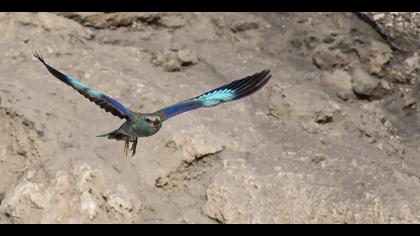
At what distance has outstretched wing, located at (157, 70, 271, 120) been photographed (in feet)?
15.6

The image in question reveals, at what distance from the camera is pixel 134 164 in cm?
551

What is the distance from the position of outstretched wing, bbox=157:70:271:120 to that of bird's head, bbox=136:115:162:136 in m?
0.14

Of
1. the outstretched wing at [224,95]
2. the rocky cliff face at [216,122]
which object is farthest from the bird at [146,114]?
the rocky cliff face at [216,122]

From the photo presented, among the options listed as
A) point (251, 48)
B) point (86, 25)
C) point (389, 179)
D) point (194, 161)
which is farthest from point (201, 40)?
point (389, 179)

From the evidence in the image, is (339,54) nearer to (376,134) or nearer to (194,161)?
(376,134)

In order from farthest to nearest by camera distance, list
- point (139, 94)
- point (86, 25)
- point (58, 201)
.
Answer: point (86, 25) < point (139, 94) < point (58, 201)

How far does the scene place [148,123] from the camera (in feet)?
15.0

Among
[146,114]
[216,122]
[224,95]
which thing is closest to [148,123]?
[146,114]

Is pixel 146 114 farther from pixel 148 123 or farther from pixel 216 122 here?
pixel 216 122

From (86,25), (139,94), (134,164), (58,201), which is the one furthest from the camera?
(86,25)

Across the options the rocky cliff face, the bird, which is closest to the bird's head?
the bird

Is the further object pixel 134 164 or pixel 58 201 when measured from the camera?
pixel 134 164

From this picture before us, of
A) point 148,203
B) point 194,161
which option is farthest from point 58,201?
point 194,161

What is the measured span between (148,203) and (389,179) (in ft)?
5.35
